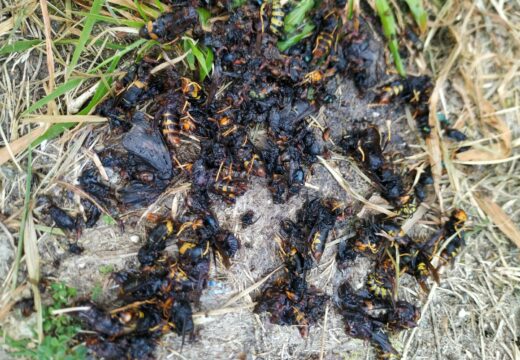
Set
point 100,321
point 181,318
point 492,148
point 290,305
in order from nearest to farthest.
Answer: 1. point 100,321
2. point 181,318
3. point 290,305
4. point 492,148

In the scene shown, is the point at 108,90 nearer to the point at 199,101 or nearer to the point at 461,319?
the point at 199,101

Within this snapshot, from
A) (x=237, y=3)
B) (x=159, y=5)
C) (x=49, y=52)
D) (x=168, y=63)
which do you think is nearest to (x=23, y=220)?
(x=49, y=52)

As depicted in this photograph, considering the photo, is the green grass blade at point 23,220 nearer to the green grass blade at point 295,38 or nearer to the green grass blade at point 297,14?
the green grass blade at point 295,38

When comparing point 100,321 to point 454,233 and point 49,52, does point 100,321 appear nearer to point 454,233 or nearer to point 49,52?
point 49,52

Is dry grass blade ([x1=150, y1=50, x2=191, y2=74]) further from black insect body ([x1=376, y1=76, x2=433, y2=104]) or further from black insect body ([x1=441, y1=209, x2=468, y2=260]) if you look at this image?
black insect body ([x1=441, y1=209, x2=468, y2=260])

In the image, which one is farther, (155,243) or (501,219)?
(501,219)

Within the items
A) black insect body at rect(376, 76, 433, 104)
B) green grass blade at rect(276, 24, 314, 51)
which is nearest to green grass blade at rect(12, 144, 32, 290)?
green grass blade at rect(276, 24, 314, 51)

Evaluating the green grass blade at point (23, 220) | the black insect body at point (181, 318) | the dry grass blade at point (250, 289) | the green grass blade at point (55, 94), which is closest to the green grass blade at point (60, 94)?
the green grass blade at point (55, 94)
